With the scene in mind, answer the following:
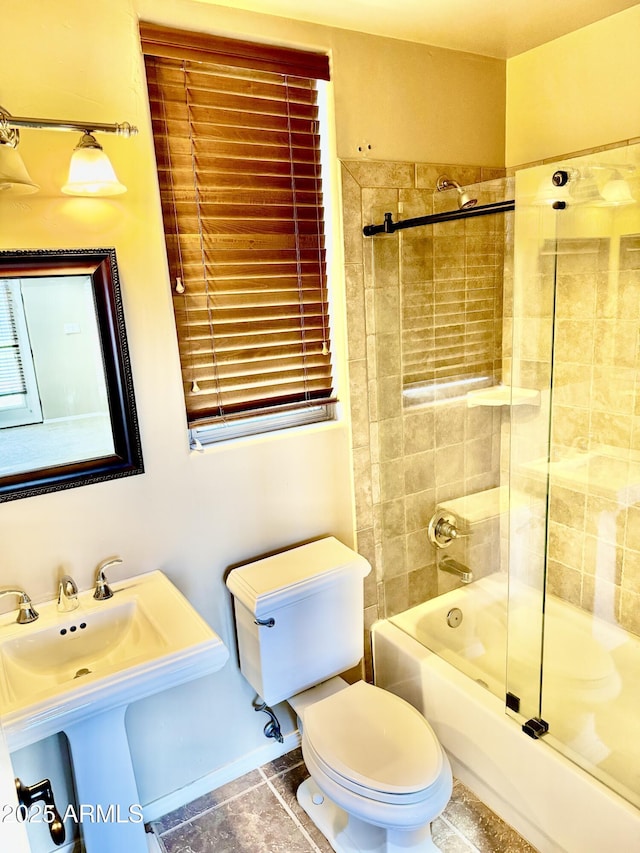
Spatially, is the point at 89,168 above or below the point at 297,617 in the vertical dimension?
above

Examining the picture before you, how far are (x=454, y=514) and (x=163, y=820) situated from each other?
155 cm

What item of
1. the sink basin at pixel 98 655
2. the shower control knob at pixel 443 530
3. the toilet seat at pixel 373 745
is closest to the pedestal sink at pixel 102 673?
the sink basin at pixel 98 655

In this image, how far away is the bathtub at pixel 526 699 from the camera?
1.67 m

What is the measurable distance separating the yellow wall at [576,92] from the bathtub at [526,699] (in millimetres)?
1710

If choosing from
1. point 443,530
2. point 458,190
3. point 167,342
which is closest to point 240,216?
point 167,342

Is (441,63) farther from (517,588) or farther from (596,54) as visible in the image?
(517,588)

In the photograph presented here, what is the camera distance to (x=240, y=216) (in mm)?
1916

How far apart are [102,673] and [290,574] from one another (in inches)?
28.5

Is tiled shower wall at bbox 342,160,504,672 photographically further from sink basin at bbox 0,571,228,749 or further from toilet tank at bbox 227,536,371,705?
sink basin at bbox 0,571,228,749

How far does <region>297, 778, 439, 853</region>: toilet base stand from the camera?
1.79 m

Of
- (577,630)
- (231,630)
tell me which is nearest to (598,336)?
(577,630)

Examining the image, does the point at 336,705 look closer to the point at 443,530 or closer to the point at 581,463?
the point at 443,530

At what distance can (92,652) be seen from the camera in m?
1.69

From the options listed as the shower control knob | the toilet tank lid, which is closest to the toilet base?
the toilet tank lid
